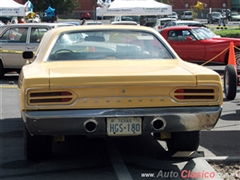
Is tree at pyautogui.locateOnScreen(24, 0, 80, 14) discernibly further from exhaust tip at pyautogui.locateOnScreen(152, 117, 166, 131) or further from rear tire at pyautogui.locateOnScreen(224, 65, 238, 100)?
exhaust tip at pyautogui.locateOnScreen(152, 117, 166, 131)

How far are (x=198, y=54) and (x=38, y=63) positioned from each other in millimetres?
11520

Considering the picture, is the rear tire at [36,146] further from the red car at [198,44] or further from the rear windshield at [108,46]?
the red car at [198,44]

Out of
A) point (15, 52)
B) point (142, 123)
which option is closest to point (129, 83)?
point (142, 123)

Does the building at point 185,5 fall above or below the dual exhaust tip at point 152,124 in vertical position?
below

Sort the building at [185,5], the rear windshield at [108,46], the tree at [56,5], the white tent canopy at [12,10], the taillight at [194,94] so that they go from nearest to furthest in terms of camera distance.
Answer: the taillight at [194,94]
the rear windshield at [108,46]
the white tent canopy at [12,10]
the tree at [56,5]
the building at [185,5]

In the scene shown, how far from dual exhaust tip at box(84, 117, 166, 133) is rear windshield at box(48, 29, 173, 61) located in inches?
54.4

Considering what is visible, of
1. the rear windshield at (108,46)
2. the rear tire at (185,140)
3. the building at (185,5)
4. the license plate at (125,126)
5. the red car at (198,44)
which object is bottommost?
the building at (185,5)

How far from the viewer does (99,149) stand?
264 inches

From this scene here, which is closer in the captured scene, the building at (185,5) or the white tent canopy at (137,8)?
the white tent canopy at (137,8)

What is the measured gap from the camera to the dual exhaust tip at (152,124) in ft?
16.8

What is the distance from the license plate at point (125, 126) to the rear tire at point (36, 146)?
3.26 feet

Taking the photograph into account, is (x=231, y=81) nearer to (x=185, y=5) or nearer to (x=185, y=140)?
(x=185, y=140)

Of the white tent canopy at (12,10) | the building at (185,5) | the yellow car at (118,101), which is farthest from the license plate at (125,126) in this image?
the building at (185,5)

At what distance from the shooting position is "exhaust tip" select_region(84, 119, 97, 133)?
16.8 ft
